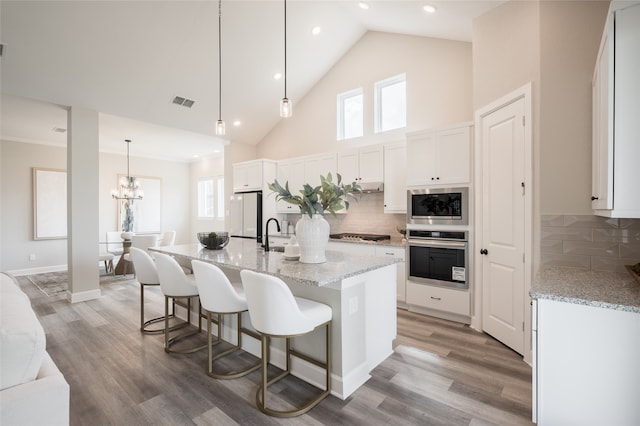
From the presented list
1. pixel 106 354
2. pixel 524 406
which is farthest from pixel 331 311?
pixel 106 354

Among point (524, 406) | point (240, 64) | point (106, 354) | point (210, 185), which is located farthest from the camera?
point (210, 185)

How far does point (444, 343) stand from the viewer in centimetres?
301

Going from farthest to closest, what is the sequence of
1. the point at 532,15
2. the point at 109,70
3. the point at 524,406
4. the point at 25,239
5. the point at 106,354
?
the point at 25,239 → the point at 109,70 → the point at 106,354 → the point at 532,15 → the point at 524,406

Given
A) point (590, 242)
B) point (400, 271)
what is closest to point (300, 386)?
point (400, 271)

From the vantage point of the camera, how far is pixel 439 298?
365 centimetres

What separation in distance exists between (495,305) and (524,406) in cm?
116

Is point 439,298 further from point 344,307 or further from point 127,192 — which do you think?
point 127,192

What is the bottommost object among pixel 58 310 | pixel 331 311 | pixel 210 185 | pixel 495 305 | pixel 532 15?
pixel 58 310

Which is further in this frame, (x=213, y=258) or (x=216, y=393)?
(x=213, y=258)

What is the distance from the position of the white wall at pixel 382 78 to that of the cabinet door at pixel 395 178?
433mm

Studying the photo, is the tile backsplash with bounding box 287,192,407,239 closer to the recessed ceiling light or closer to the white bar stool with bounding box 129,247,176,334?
the recessed ceiling light

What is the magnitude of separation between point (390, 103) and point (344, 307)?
12.1ft

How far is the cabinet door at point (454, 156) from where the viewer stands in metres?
3.45

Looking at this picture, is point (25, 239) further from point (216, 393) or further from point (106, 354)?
point (216, 393)
